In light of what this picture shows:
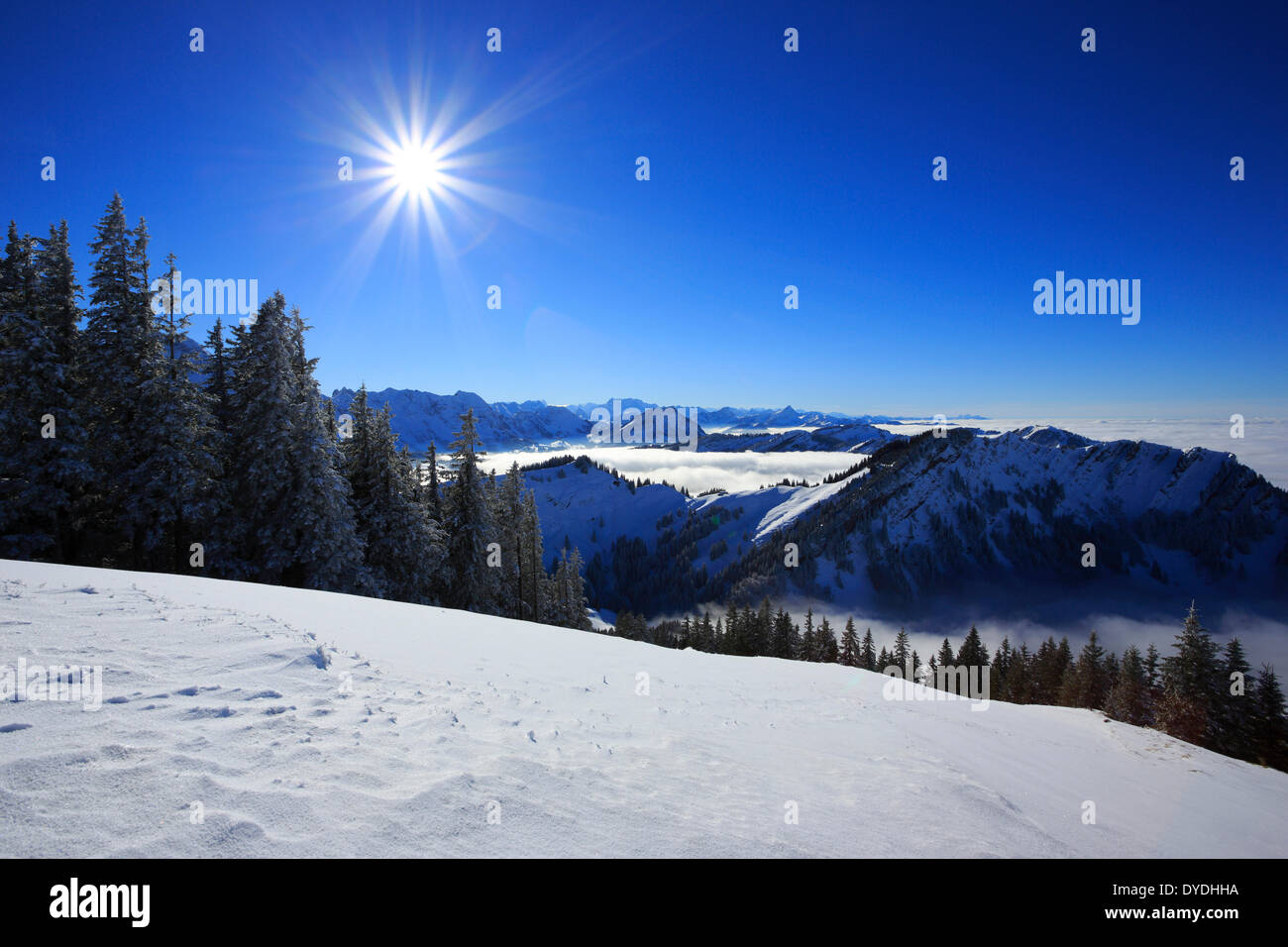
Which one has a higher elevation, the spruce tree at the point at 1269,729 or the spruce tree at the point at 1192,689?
the spruce tree at the point at 1192,689

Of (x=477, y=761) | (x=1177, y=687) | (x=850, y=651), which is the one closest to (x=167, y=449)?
(x=477, y=761)

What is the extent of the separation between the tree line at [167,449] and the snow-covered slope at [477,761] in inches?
515

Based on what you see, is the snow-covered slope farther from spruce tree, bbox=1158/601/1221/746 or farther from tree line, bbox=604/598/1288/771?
spruce tree, bbox=1158/601/1221/746

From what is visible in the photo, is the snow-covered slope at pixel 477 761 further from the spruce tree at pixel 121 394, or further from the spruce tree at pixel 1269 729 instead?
the spruce tree at pixel 1269 729

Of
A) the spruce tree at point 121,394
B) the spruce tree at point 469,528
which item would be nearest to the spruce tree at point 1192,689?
the spruce tree at point 469,528

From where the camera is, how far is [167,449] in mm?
21422

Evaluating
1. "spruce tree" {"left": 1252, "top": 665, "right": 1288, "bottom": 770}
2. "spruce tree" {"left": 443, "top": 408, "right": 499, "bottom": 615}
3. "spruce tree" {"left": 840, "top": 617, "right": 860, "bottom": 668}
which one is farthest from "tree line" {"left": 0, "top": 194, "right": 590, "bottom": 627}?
"spruce tree" {"left": 840, "top": 617, "right": 860, "bottom": 668}

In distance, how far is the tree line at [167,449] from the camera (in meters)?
20.0

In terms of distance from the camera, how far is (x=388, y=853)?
351cm

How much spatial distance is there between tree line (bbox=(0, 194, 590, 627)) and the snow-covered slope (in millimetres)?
13079

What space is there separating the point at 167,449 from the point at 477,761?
24510 millimetres

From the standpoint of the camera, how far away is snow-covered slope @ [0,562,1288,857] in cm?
373
